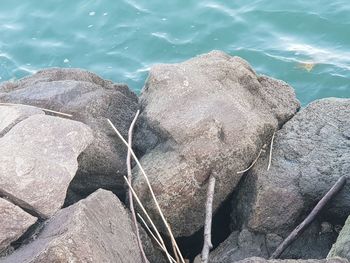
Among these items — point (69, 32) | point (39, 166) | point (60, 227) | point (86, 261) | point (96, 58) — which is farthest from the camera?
point (69, 32)

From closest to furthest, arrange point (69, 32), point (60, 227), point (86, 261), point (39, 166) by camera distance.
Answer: point (86, 261) < point (60, 227) < point (39, 166) < point (69, 32)

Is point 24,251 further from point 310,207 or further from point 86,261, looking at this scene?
point 310,207

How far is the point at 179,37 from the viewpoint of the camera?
8.94 metres

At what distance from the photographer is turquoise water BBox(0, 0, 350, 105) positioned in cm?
796

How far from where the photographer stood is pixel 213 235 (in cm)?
475

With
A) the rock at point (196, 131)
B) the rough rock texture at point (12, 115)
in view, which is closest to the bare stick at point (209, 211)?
the rock at point (196, 131)

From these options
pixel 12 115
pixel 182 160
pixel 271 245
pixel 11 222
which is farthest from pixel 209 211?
pixel 12 115

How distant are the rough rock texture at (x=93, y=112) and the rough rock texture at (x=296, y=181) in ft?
3.35

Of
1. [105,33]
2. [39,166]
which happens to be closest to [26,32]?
[105,33]

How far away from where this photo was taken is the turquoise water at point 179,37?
26.1 feet

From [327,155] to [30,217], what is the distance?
223 cm

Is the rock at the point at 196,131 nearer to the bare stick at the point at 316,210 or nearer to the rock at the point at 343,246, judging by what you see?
the bare stick at the point at 316,210

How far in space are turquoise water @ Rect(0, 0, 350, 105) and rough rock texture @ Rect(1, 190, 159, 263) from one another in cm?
430

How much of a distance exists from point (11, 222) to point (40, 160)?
0.46 m
